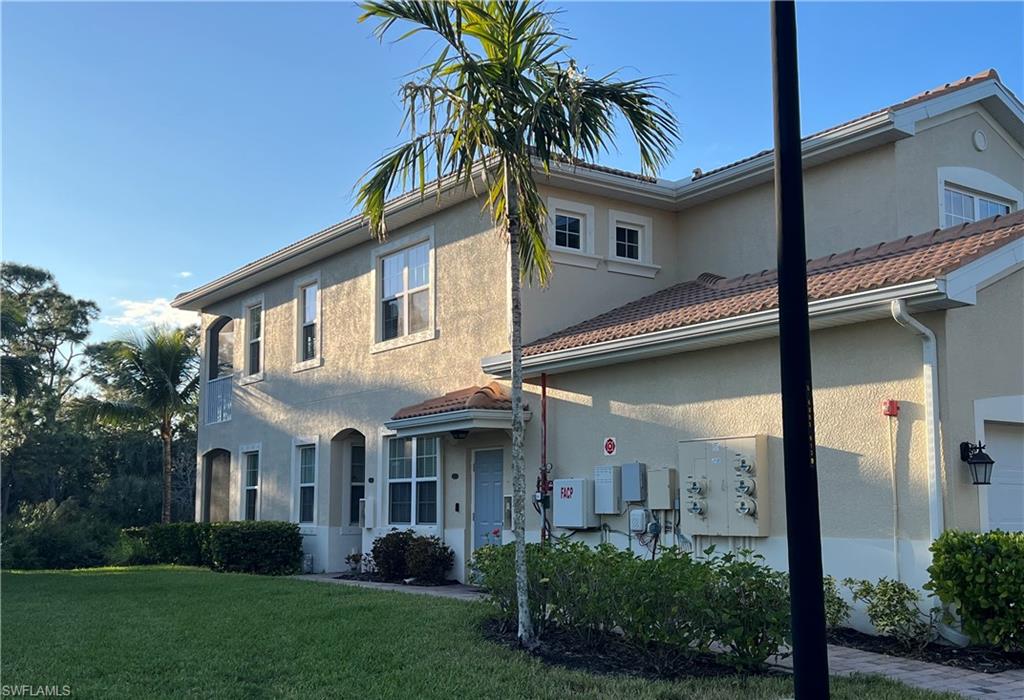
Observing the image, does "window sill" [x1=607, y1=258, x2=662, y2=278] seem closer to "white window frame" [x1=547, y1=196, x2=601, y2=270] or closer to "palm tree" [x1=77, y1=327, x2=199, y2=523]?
"white window frame" [x1=547, y1=196, x2=601, y2=270]

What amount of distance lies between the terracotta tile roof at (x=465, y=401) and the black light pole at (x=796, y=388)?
9538mm

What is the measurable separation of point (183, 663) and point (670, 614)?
430 cm

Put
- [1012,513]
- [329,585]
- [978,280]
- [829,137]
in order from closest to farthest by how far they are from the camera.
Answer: [978,280], [1012,513], [829,137], [329,585]

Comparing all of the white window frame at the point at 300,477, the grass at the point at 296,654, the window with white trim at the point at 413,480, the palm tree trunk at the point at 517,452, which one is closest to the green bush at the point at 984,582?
the grass at the point at 296,654

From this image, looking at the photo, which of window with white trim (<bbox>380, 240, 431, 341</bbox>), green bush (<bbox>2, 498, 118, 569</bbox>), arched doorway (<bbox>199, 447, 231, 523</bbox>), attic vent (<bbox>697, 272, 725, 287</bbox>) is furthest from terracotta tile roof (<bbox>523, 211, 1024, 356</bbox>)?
green bush (<bbox>2, 498, 118, 569</bbox>)

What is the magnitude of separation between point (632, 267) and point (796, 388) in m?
11.2

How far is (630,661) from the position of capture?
8438mm

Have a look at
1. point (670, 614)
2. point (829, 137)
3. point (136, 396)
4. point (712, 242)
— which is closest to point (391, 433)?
point (712, 242)

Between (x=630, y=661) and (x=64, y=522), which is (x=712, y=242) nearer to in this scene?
(x=630, y=661)

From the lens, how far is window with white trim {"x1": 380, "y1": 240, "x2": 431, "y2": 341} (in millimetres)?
17266

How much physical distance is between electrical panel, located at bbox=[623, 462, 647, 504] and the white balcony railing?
13.8 meters

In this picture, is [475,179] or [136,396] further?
[136,396]

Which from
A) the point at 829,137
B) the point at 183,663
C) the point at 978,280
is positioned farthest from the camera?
the point at 829,137

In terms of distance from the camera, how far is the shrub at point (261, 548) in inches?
754
